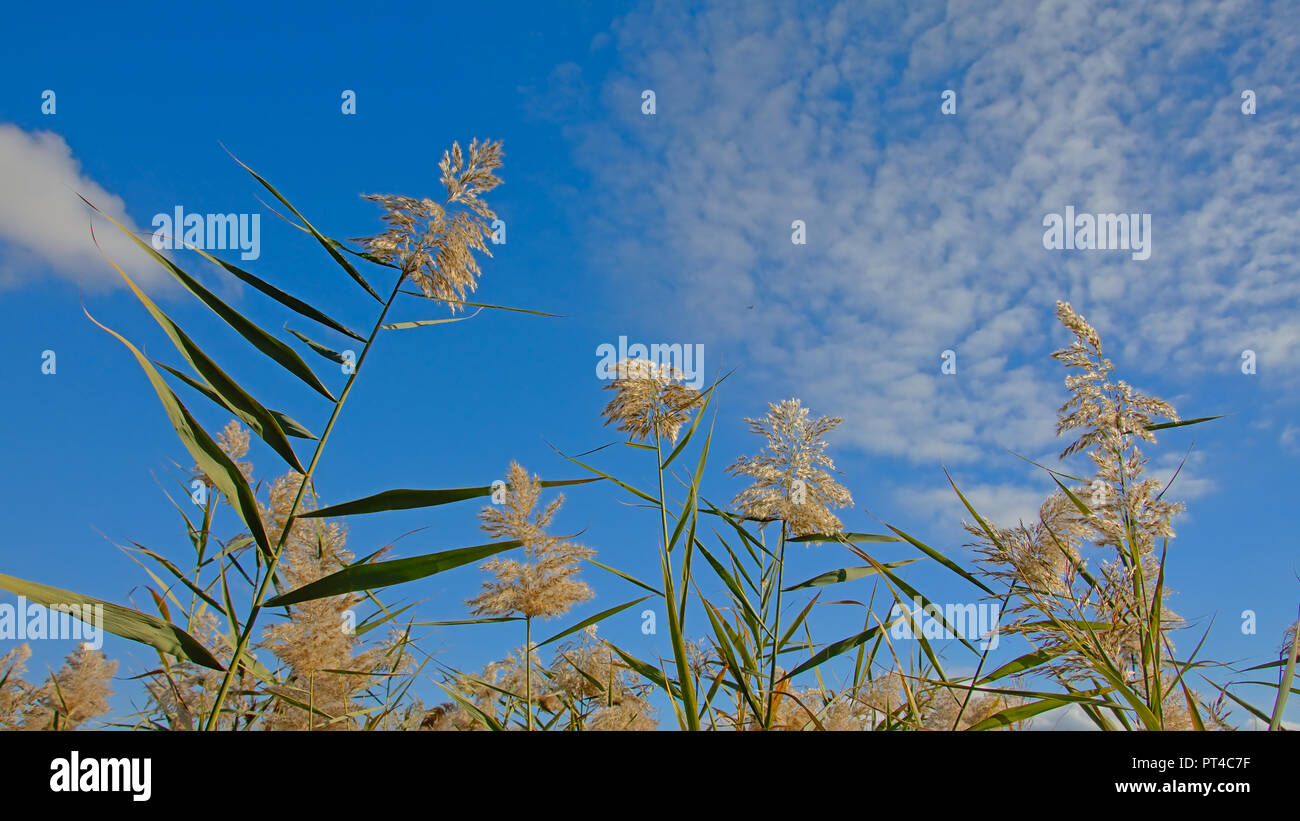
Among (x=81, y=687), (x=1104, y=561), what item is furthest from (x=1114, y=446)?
(x=81, y=687)

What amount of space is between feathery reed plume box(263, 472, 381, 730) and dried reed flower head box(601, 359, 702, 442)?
1.16 metres

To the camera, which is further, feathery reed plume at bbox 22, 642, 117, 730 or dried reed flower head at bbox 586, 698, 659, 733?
feathery reed plume at bbox 22, 642, 117, 730

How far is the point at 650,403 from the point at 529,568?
2.57ft

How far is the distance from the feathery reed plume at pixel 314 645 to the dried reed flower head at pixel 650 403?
116 cm

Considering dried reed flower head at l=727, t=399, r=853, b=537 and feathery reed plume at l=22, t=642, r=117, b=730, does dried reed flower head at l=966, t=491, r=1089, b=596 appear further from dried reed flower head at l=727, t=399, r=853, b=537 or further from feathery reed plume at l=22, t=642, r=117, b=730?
feathery reed plume at l=22, t=642, r=117, b=730

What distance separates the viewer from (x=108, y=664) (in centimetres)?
433

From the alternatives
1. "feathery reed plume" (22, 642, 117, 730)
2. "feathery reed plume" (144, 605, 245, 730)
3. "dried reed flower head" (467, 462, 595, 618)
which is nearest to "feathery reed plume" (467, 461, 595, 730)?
"dried reed flower head" (467, 462, 595, 618)

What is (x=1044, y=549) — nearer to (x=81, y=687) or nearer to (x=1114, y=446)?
(x=1114, y=446)

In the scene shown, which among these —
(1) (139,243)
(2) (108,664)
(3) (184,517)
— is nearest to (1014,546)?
(1) (139,243)

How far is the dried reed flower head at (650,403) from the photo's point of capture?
2668mm

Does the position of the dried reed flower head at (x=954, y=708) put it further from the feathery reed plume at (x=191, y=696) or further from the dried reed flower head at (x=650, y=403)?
the feathery reed plume at (x=191, y=696)

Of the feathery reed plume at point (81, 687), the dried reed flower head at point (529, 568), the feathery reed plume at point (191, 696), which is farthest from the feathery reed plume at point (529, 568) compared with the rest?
the feathery reed plume at point (81, 687)

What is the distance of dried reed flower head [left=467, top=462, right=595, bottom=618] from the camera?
93.4 inches
